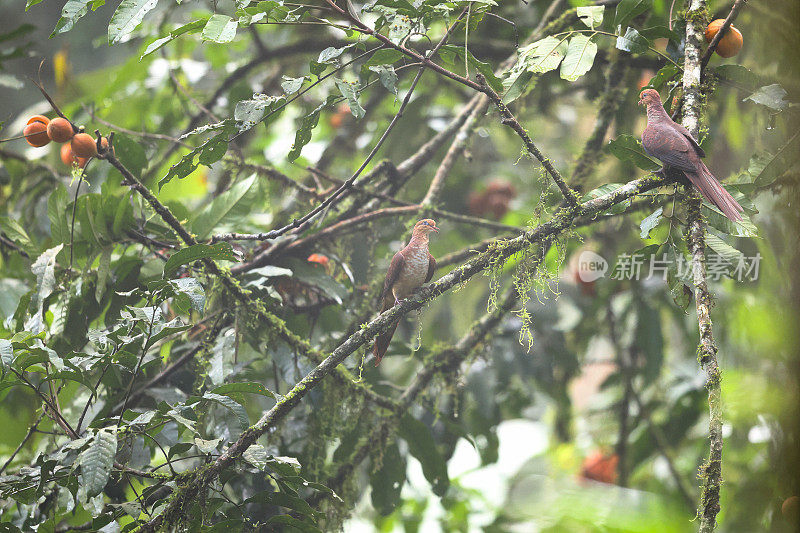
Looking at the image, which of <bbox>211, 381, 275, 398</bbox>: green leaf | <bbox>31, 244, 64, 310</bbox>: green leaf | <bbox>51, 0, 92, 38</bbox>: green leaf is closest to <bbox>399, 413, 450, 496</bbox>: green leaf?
<bbox>211, 381, 275, 398</bbox>: green leaf

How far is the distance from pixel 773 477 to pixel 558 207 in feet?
2.38

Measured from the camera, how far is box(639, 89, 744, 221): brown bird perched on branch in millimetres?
1157

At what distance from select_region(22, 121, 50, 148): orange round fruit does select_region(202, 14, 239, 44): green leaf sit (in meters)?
0.52

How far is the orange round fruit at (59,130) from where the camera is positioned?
4.36 feet

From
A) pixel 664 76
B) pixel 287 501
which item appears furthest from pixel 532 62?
pixel 287 501

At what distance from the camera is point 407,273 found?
138 cm

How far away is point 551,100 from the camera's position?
2.33m

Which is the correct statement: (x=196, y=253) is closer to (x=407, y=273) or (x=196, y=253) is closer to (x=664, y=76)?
(x=407, y=273)

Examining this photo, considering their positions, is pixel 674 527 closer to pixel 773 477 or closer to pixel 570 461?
pixel 773 477

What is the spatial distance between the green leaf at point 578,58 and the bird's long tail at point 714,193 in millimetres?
292

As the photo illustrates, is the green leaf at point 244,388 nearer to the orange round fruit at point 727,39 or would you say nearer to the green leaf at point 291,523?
the green leaf at point 291,523

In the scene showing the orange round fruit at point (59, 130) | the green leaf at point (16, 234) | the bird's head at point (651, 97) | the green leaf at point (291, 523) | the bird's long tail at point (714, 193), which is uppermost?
the orange round fruit at point (59, 130)

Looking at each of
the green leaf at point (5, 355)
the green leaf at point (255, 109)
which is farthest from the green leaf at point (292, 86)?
the green leaf at point (5, 355)

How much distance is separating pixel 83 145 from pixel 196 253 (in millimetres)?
326
